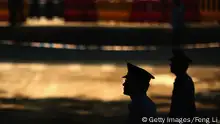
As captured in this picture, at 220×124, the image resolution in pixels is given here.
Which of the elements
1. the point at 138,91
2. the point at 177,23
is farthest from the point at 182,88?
the point at 177,23

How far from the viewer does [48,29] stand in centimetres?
2636

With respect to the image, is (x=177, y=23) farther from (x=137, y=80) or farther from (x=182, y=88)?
(x=137, y=80)

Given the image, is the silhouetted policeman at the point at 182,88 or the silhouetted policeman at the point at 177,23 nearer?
the silhouetted policeman at the point at 182,88

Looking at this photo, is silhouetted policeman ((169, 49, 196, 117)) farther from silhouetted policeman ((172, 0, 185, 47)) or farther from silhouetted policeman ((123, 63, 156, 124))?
silhouetted policeman ((172, 0, 185, 47))

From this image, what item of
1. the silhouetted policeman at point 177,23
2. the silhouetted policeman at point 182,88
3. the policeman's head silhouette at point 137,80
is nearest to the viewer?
the policeman's head silhouette at point 137,80

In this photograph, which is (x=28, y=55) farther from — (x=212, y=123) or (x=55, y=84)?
(x=212, y=123)

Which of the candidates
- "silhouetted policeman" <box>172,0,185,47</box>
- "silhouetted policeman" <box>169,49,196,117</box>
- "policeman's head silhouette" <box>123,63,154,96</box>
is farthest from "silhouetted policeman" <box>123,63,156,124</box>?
"silhouetted policeman" <box>172,0,185,47</box>

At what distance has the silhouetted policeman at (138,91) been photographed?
5.05 m

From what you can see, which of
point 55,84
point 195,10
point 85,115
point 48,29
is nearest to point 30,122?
point 85,115

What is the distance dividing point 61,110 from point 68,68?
5.63m

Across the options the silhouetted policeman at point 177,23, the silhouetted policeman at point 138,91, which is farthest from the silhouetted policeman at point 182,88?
the silhouetted policeman at point 177,23

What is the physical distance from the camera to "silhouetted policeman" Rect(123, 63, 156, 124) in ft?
16.6

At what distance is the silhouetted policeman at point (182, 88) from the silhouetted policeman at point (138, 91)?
746 millimetres

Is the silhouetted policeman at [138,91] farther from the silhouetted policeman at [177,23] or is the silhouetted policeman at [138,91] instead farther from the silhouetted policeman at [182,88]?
the silhouetted policeman at [177,23]
